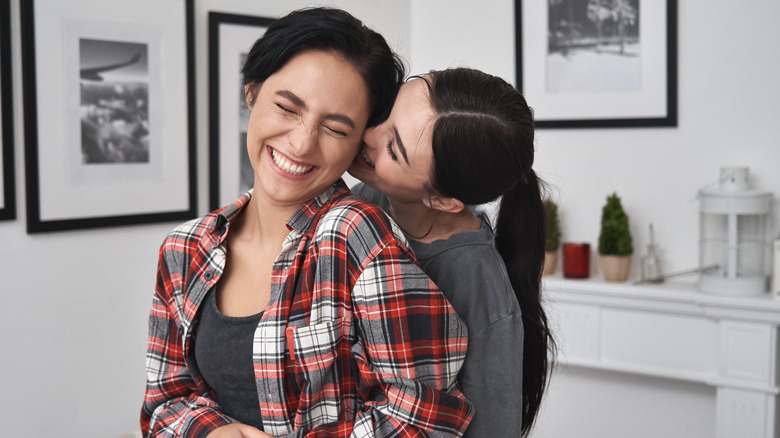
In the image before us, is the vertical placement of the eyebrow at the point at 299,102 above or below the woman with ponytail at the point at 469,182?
above

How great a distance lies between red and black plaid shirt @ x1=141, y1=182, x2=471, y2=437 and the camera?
3.63ft

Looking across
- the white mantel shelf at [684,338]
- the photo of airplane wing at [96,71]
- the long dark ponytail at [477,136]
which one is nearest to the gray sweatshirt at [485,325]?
the long dark ponytail at [477,136]

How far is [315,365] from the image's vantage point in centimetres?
115

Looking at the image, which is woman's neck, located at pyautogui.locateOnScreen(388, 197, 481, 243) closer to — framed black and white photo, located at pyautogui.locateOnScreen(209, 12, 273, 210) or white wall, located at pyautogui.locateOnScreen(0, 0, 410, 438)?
white wall, located at pyautogui.locateOnScreen(0, 0, 410, 438)

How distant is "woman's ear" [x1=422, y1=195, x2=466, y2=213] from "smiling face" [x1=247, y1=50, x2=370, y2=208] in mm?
161

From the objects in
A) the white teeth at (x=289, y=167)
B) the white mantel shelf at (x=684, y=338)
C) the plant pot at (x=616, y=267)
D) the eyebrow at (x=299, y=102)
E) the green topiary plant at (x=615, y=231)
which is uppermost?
the eyebrow at (x=299, y=102)

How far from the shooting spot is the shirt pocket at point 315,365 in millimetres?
1145

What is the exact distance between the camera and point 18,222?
228 centimetres

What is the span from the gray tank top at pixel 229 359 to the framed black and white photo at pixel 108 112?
1266 mm

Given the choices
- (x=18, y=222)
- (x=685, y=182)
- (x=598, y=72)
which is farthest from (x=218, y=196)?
(x=685, y=182)

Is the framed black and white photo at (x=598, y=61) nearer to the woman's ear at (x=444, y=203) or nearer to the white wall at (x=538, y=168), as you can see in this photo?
the white wall at (x=538, y=168)

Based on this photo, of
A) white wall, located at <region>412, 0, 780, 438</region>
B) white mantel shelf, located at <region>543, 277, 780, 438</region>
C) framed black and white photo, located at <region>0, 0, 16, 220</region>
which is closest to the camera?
framed black and white photo, located at <region>0, 0, 16, 220</region>

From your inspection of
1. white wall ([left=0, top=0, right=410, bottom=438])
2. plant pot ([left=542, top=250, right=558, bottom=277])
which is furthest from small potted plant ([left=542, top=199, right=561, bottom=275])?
white wall ([left=0, top=0, right=410, bottom=438])

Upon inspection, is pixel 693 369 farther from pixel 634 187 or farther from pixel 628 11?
pixel 628 11
